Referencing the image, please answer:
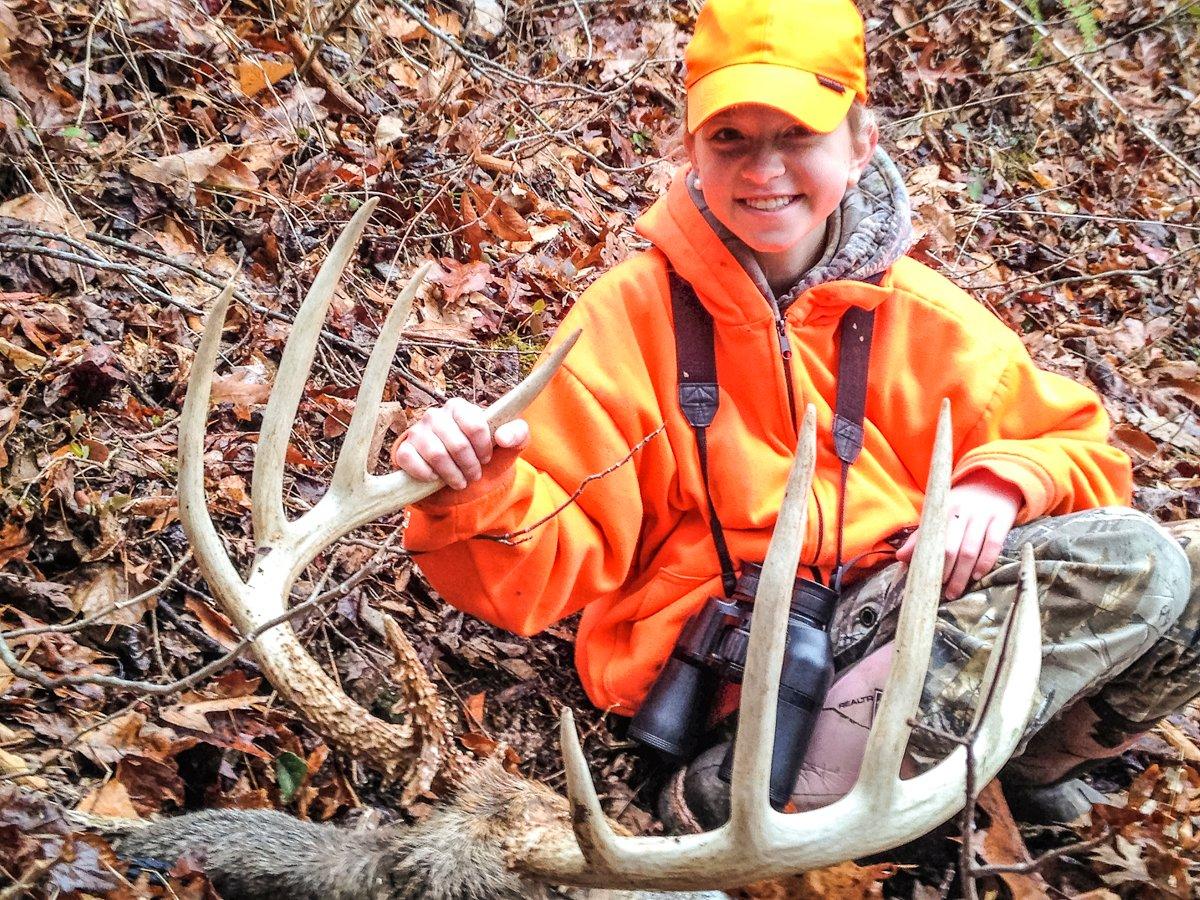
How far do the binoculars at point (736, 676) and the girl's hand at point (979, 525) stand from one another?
0.32m

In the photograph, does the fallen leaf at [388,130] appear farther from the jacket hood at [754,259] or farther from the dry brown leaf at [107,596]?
the dry brown leaf at [107,596]

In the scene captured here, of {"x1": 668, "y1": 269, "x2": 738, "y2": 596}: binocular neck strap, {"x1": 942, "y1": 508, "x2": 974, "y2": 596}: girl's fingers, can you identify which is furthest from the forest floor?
{"x1": 668, "y1": 269, "x2": 738, "y2": 596}: binocular neck strap

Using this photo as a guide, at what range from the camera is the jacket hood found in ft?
9.38

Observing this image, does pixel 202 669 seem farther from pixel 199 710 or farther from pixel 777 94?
pixel 777 94

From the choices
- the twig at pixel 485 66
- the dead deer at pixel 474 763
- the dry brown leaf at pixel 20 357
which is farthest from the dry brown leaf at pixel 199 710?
the twig at pixel 485 66

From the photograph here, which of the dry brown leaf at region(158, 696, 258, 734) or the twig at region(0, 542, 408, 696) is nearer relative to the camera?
the twig at region(0, 542, 408, 696)

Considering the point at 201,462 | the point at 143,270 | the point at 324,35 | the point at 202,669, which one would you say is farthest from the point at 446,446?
the point at 324,35

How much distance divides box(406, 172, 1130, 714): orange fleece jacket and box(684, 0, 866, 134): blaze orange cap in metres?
0.38

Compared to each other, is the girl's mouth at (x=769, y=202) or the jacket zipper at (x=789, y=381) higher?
the girl's mouth at (x=769, y=202)

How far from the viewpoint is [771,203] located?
106 inches

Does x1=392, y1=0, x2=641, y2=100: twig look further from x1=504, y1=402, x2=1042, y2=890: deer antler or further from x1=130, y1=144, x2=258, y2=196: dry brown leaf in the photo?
x1=504, y1=402, x2=1042, y2=890: deer antler

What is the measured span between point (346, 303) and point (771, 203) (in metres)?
2.00

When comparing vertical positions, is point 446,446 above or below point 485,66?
below

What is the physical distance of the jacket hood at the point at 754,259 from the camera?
2859 millimetres
